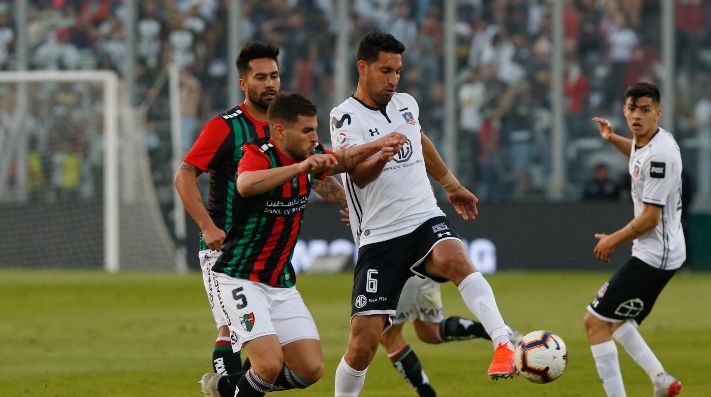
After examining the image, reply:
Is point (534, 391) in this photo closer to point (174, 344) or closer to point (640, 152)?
point (640, 152)

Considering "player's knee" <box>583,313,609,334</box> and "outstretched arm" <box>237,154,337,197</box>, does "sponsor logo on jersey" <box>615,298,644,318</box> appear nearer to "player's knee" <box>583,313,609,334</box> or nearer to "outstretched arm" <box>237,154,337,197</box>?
"player's knee" <box>583,313,609,334</box>

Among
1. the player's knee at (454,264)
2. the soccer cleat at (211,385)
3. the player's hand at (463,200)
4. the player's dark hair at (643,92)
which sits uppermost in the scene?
the player's dark hair at (643,92)

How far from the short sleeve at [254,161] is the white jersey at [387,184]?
2.04 ft

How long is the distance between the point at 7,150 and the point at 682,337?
14697mm

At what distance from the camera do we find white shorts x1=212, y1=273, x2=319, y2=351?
26.1ft

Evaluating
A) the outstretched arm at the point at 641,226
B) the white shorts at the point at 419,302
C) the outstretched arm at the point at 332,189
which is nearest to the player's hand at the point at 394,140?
the outstretched arm at the point at 332,189

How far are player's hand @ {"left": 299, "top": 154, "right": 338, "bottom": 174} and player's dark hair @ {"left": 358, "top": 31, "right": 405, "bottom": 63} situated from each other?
1.20 metres

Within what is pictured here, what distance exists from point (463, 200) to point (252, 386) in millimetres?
2010

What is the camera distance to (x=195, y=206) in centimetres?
849

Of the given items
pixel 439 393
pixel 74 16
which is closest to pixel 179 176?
pixel 439 393

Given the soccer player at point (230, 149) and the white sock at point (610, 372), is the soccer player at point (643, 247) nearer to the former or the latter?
the white sock at point (610, 372)

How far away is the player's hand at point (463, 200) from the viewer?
8945 millimetres

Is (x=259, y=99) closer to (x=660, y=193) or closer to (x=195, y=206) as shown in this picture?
(x=195, y=206)

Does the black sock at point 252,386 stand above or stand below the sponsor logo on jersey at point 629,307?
below
